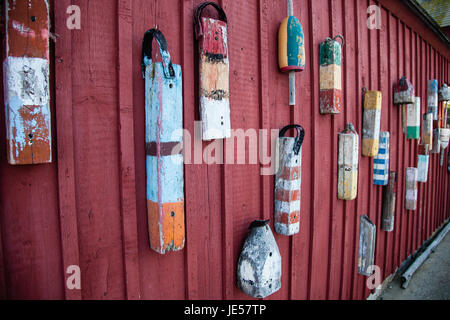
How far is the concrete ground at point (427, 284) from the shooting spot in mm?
3373

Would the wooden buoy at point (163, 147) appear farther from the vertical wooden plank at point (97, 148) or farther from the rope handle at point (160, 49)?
the vertical wooden plank at point (97, 148)

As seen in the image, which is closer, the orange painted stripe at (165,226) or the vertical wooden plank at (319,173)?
the orange painted stripe at (165,226)

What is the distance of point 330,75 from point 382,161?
143cm

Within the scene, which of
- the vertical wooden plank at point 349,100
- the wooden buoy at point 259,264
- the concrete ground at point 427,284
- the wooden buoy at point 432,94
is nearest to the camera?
the wooden buoy at point 259,264

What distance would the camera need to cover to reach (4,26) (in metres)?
0.90

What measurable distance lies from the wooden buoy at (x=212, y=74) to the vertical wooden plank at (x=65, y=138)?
2.02 ft

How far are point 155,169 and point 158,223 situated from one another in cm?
26

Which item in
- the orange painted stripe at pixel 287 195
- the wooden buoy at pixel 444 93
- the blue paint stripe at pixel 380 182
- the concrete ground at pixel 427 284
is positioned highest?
the wooden buoy at pixel 444 93

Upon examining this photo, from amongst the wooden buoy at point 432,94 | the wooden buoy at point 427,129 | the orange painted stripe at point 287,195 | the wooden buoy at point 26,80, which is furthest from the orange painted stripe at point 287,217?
the wooden buoy at point 432,94

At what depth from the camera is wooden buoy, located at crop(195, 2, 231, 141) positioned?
136cm

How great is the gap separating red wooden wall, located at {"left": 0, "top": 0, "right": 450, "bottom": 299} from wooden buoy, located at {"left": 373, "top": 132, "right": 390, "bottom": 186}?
484 mm

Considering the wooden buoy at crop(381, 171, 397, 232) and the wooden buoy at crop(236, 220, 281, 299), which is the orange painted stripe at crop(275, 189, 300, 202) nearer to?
the wooden buoy at crop(236, 220, 281, 299)
